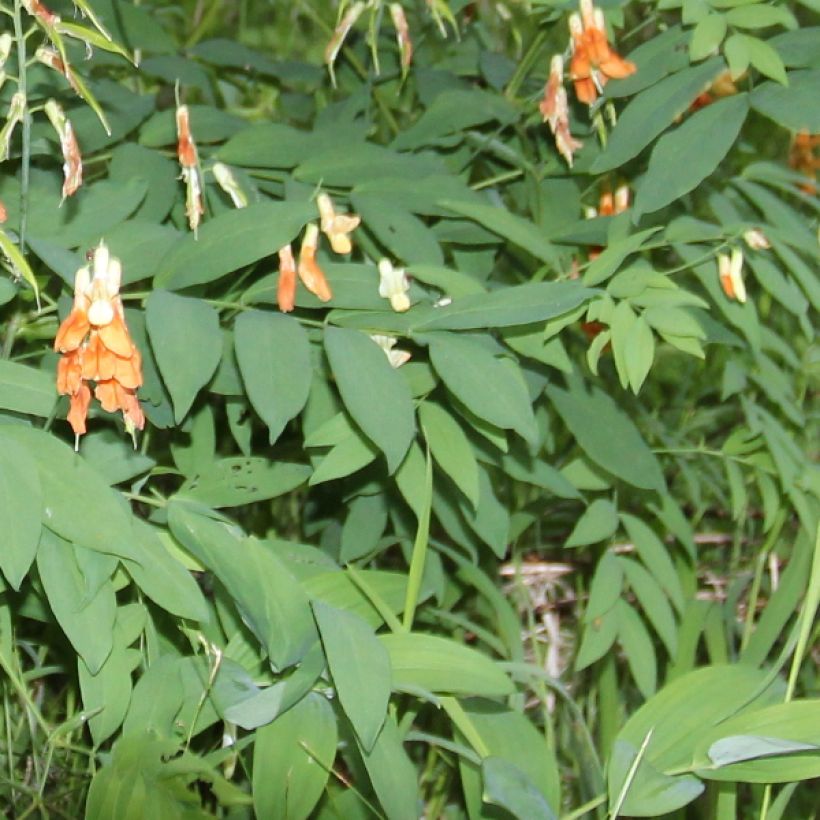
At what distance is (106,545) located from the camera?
747 mm

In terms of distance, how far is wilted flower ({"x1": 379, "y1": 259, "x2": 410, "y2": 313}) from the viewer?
0.89 metres

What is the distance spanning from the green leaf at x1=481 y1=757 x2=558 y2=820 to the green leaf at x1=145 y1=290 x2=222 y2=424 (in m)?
0.29

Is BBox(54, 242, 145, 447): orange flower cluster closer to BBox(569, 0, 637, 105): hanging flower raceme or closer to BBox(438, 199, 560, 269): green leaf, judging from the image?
BBox(438, 199, 560, 269): green leaf

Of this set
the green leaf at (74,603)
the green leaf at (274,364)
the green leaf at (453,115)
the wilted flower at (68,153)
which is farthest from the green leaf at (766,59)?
the green leaf at (74,603)

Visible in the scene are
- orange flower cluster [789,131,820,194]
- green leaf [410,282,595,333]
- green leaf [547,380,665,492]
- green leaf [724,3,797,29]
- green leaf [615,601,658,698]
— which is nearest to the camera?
green leaf [410,282,595,333]

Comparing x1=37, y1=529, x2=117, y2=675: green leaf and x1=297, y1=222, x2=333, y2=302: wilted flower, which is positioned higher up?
x1=297, y1=222, x2=333, y2=302: wilted flower

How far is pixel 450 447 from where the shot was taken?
910mm

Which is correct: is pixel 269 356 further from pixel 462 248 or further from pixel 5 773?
pixel 5 773

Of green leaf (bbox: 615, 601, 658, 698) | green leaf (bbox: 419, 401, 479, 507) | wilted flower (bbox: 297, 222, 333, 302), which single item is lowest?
green leaf (bbox: 615, 601, 658, 698)

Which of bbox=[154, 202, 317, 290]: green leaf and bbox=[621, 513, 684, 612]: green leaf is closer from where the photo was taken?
bbox=[154, 202, 317, 290]: green leaf

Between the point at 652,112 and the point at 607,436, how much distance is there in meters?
0.29

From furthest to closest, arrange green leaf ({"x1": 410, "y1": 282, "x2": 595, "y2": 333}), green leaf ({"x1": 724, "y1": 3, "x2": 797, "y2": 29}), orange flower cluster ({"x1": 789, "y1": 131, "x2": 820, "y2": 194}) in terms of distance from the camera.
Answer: orange flower cluster ({"x1": 789, "y1": 131, "x2": 820, "y2": 194}) → green leaf ({"x1": 724, "y1": 3, "x2": 797, "y2": 29}) → green leaf ({"x1": 410, "y1": 282, "x2": 595, "y2": 333})

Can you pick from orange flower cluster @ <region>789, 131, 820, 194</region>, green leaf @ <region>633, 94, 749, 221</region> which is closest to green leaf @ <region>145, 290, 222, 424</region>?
green leaf @ <region>633, 94, 749, 221</region>

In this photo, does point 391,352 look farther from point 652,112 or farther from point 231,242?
point 652,112
